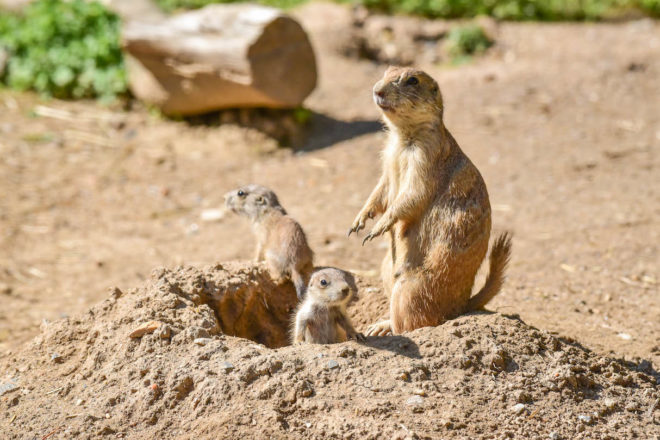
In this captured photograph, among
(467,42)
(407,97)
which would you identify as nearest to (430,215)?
(407,97)

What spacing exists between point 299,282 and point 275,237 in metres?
0.46

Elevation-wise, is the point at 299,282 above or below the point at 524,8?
below

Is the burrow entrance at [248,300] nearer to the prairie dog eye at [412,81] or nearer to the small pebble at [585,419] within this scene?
the prairie dog eye at [412,81]

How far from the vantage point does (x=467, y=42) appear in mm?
12719

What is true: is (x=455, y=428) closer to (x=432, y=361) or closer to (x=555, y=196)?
(x=432, y=361)

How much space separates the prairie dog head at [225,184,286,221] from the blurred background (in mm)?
846

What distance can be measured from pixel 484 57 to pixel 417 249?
8710 millimetres

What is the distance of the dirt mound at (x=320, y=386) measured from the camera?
12.3 feet

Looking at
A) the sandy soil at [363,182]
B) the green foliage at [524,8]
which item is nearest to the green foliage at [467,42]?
the sandy soil at [363,182]

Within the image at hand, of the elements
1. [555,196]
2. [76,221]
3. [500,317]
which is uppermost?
[500,317]

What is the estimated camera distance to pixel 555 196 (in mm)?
8617

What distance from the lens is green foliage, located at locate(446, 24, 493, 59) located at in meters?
12.7

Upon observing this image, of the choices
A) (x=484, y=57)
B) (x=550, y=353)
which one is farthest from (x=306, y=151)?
(x=550, y=353)

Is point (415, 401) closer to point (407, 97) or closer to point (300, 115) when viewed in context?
point (407, 97)
